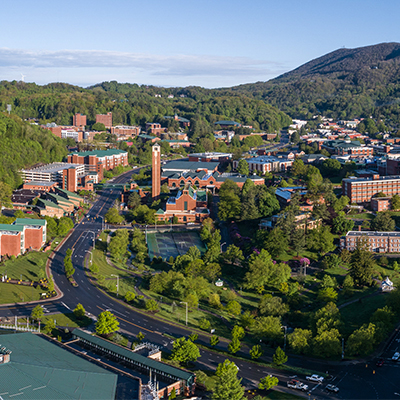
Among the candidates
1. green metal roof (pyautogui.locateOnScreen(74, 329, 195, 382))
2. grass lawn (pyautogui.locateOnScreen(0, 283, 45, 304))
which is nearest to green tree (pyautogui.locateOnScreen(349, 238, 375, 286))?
green metal roof (pyautogui.locateOnScreen(74, 329, 195, 382))

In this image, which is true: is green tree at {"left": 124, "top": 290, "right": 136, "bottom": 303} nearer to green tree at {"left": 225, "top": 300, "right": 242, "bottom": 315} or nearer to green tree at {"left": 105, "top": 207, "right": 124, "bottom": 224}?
green tree at {"left": 225, "top": 300, "right": 242, "bottom": 315}

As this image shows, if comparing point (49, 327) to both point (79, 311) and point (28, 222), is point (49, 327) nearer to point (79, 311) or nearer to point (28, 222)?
point (79, 311)

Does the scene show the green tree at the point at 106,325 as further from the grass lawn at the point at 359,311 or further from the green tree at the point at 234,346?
the grass lawn at the point at 359,311

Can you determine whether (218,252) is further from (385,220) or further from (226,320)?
(385,220)

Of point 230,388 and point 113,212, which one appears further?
point 113,212

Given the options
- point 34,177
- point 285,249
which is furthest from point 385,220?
point 34,177
